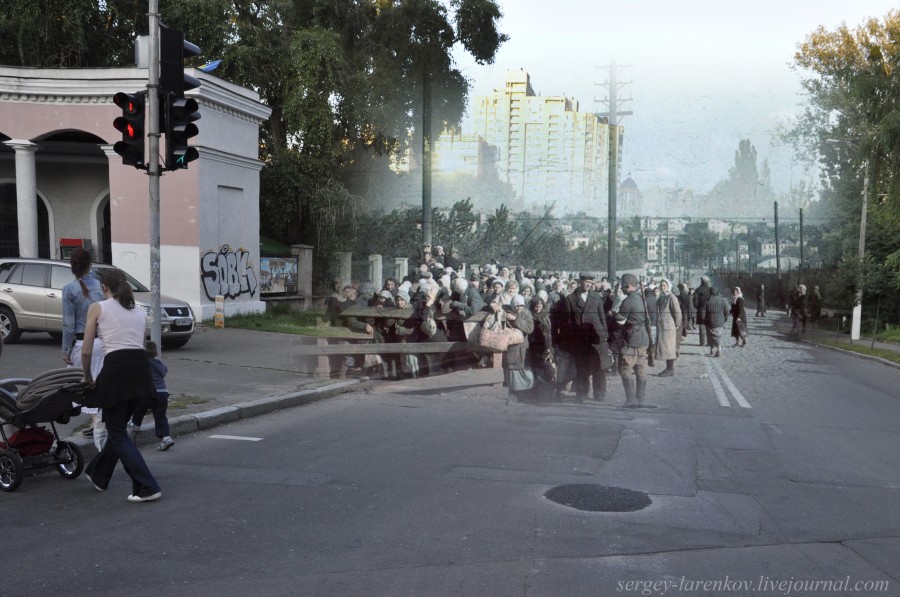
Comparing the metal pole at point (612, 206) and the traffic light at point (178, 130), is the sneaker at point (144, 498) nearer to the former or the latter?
the traffic light at point (178, 130)

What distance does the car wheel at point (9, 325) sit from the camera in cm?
1481

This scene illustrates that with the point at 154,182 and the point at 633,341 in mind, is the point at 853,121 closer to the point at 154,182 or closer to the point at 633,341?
the point at 633,341

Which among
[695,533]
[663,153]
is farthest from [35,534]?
[663,153]

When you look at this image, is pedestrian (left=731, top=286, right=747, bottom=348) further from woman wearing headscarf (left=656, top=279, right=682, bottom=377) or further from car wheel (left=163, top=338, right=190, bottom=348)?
car wheel (left=163, top=338, right=190, bottom=348)

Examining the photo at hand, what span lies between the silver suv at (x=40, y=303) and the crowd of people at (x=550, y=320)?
482 cm

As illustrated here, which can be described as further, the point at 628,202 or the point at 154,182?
the point at 628,202

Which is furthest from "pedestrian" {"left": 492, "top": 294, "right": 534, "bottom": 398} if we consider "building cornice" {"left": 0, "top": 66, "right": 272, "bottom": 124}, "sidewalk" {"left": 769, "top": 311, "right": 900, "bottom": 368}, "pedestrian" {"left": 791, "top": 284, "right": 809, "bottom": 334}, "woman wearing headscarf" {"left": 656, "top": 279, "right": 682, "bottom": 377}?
"building cornice" {"left": 0, "top": 66, "right": 272, "bottom": 124}

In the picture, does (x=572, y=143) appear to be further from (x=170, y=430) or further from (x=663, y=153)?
(x=170, y=430)

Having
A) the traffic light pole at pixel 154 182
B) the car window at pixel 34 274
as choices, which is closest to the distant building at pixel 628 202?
the traffic light pole at pixel 154 182

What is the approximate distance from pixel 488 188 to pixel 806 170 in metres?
4.39

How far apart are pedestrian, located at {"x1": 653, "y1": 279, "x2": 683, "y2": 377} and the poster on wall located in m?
5.58

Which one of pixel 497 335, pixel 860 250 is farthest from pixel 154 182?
pixel 860 250

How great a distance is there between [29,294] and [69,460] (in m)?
9.62

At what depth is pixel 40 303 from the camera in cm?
1476
